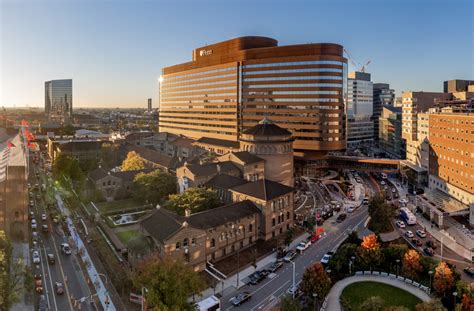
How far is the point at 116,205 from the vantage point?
303 ft

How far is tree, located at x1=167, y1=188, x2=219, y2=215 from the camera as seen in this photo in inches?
2792

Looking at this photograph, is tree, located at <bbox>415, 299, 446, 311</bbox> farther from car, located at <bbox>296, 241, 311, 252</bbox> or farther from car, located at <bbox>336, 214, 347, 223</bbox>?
car, located at <bbox>336, 214, 347, 223</bbox>

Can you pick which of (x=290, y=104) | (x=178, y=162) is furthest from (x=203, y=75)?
(x=178, y=162)

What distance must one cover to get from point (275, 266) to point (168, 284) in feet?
74.8

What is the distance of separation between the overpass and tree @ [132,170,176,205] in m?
57.9

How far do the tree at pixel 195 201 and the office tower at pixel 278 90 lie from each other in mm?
64561

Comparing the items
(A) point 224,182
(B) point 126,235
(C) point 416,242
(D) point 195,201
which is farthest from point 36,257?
(C) point 416,242

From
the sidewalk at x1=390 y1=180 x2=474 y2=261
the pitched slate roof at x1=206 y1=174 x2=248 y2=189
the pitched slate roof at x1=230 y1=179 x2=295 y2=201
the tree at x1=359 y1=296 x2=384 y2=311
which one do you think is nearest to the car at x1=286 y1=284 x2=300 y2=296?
the tree at x1=359 y1=296 x2=384 y2=311

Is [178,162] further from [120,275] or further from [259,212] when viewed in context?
[120,275]

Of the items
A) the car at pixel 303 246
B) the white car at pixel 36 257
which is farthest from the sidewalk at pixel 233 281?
the white car at pixel 36 257

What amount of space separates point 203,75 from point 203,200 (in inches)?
4329

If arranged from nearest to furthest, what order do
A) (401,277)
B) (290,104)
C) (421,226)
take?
(401,277) → (421,226) → (290,104)

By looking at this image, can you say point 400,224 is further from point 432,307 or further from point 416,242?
point 432,307

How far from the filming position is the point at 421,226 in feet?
264
